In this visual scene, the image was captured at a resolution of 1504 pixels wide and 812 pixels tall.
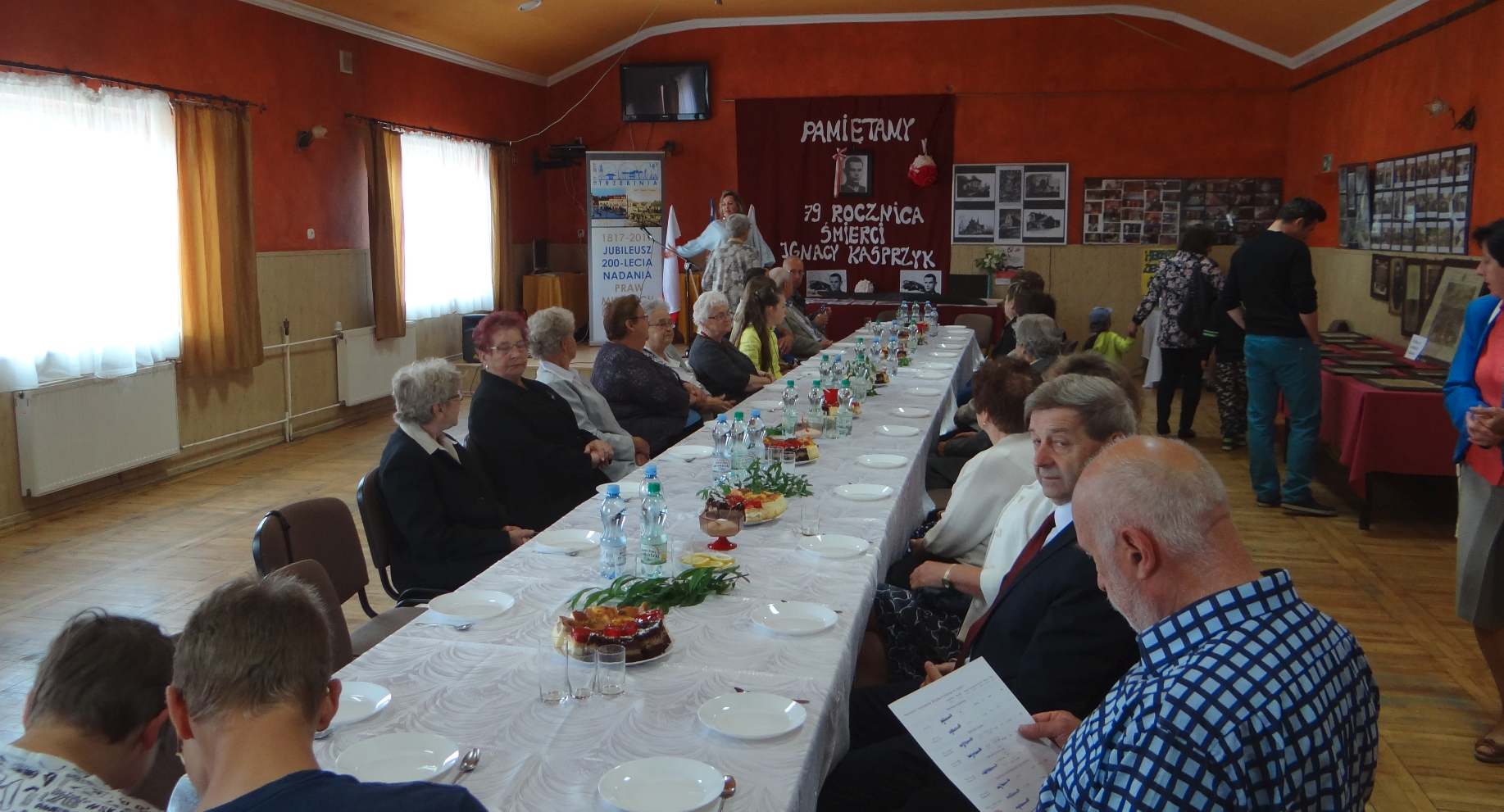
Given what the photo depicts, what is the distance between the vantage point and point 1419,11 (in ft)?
Answer: 23.2

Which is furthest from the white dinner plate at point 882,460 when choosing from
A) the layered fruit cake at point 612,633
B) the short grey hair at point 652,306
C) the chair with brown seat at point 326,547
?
the short grey hair at point 652,306

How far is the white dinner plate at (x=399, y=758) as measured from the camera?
1642mm

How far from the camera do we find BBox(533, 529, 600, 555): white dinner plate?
2.78 meters

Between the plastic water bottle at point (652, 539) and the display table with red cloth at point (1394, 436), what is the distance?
442 cm

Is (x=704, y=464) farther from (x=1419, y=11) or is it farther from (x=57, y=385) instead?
(x=1419, y=11)

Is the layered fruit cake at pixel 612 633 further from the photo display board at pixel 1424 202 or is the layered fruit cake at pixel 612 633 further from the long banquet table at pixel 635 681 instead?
the photo display board at pixel 1424 202

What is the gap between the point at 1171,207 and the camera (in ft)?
35.9

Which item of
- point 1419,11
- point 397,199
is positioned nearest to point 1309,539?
point 1419,11

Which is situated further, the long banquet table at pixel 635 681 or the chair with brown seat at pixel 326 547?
the chair with brown seat at pixel 326 547

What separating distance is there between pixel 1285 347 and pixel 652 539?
15.1 feet

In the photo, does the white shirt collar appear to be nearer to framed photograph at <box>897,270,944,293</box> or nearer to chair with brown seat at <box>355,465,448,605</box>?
chair with brown seat at <box>355,465,448,605</box>

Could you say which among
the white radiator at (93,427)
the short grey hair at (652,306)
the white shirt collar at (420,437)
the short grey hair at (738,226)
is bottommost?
the white radiator at (93,427)

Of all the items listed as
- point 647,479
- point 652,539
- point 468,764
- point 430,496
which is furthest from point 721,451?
point 468,764

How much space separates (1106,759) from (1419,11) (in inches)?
304
